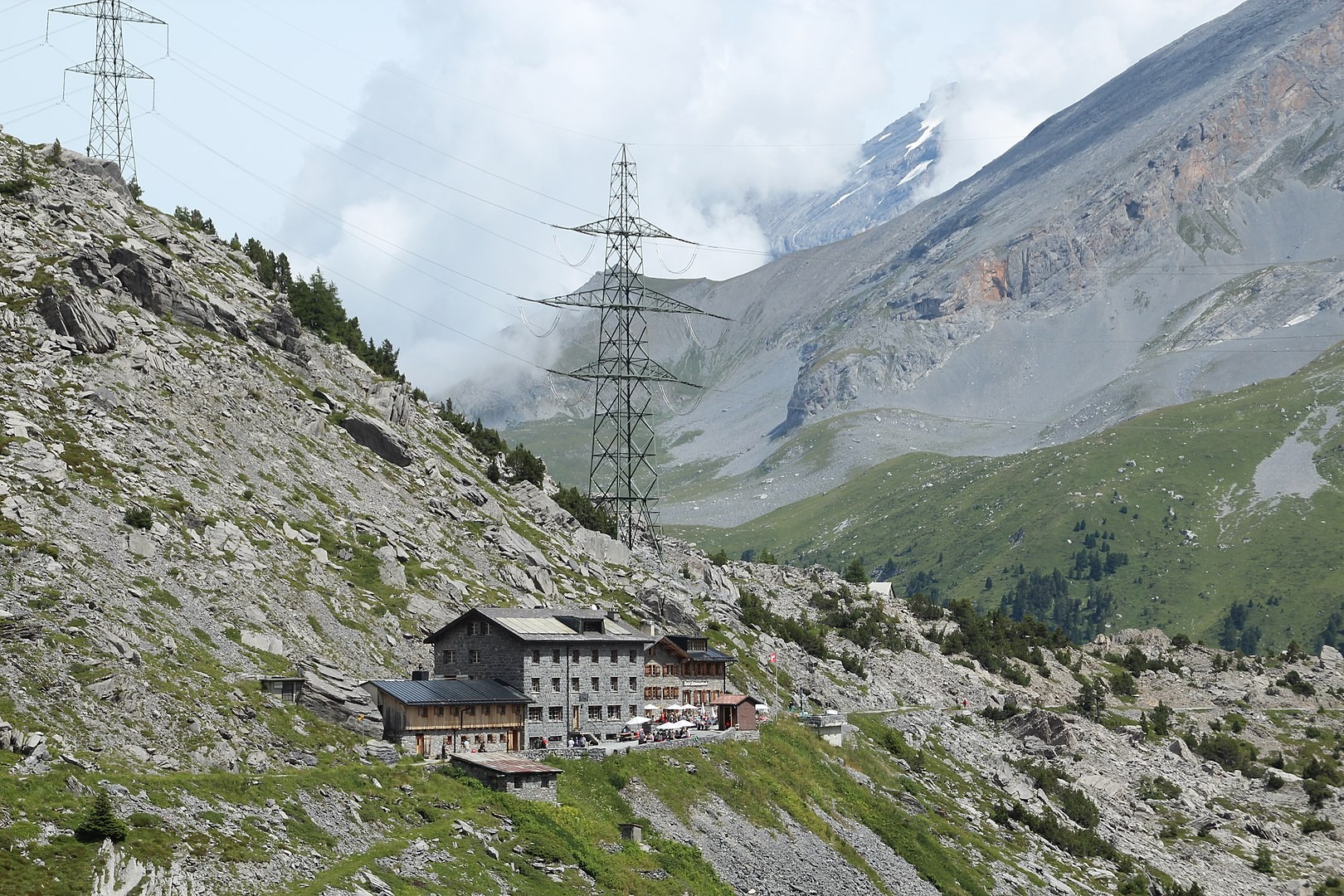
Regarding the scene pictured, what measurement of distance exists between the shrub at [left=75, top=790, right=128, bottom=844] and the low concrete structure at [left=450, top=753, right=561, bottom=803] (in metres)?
28.2

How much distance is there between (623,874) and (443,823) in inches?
472

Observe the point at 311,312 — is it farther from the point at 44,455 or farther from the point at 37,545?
the point at 37,545

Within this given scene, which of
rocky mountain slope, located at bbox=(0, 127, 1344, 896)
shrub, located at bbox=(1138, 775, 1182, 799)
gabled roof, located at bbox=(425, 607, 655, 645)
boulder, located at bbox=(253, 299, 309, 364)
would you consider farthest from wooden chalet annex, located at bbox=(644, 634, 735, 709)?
shrub, located at bbox=(1138, 775, 1182, 799)

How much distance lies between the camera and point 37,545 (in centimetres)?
8675

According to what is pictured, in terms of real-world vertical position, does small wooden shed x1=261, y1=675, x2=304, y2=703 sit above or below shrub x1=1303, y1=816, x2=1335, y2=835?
above

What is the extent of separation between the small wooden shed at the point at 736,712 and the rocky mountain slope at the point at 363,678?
183 inches

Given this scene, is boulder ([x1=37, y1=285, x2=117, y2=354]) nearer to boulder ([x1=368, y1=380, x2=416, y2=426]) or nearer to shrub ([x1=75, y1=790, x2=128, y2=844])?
boulder ([x1=368, y1=380, x2=416, y2=426])

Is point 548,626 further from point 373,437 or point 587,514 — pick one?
point 587,514

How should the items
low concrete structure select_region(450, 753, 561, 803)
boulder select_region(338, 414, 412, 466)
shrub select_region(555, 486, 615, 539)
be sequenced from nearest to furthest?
1. low concrete structure select_region(450, 753, 561, 803)
2. boulder select_region(338, 414, 412, 466)
3. shrub select_region(555, 486, 615, 539)

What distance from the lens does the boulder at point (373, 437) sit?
144m

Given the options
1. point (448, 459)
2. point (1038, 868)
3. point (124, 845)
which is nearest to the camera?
point (124, 845)

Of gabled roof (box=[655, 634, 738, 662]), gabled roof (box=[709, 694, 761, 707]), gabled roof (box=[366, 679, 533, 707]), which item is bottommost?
gabled roof (box=[709, 694, 761, 707])

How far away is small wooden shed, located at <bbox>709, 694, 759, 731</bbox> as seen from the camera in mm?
123188

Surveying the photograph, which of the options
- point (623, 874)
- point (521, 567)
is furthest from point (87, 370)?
point (623, 874)
